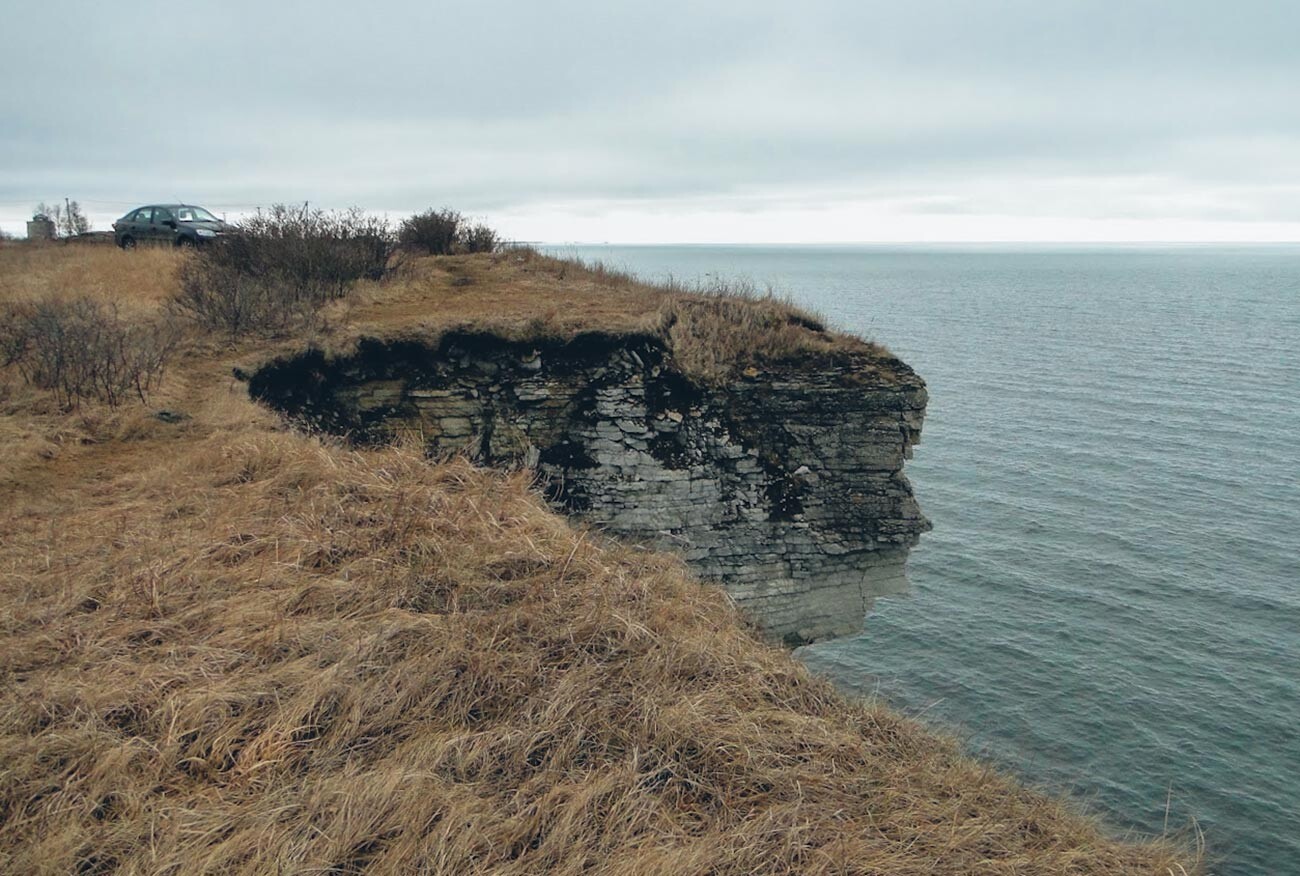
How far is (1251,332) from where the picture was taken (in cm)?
6369

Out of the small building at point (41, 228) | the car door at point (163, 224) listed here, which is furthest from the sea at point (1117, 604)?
the small building at point (41, 228)

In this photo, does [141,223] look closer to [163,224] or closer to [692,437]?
[163,224]

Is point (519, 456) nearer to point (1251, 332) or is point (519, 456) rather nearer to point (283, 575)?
Result: point (283, 575)

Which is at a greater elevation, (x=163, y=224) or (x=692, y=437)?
(x=163, y=224)

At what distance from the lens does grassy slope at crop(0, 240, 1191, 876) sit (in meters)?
4.22

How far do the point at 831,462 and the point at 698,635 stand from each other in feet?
29.2

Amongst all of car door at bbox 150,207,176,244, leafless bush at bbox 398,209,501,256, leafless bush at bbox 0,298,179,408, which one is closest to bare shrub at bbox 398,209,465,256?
leafless bush at bbox 398,209,501,256

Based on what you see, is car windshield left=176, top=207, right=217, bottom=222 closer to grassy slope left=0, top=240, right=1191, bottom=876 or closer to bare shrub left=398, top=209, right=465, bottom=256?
bare shrub left=398, top=209, right=465, bottom=256

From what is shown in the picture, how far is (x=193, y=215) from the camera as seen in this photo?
24781mm

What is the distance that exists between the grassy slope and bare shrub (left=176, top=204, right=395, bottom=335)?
281 inches

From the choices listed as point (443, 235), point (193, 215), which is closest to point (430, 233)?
point (443, 235)

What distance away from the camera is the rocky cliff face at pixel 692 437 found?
1422 centimetres

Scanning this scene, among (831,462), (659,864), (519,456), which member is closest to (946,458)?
(831,462)

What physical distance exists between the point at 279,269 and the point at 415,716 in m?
13.6
